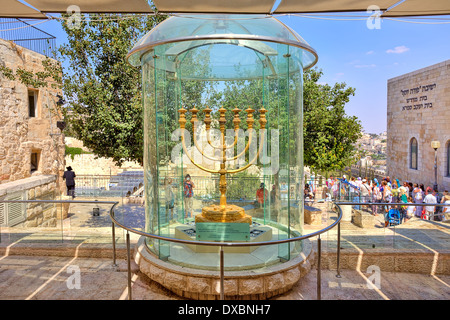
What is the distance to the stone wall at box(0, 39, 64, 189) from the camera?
9.69m

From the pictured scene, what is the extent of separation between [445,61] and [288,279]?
16.5 m

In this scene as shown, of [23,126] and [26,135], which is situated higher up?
[23,126]

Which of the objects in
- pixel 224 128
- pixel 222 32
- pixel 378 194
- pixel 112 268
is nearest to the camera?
pixel 222 32

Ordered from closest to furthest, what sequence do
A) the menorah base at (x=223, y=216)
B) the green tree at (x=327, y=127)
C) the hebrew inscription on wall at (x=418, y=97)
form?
the menorah base at (x=223, y=216)
the green tree at (x=327, y=127)
the hebrew inscription on wall at (x=418, y=97)

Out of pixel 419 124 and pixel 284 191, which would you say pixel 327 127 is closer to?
pixel 419 124

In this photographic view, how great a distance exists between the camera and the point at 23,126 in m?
10.5

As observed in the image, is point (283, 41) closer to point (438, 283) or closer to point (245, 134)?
point (245, 134)

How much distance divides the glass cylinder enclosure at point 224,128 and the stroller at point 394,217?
1682 mm

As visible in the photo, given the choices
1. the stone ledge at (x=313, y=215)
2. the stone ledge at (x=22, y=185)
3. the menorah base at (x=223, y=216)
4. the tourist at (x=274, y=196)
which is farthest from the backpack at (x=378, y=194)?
the stone ledge at (x=22, y=185)

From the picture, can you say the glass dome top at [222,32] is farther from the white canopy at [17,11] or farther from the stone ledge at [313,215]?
the stone ledge at [313,215]

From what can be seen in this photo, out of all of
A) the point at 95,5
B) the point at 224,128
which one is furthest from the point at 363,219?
the point at 95,5

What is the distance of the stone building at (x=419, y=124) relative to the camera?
15367 mm

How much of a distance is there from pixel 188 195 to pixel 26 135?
8.16 metres
